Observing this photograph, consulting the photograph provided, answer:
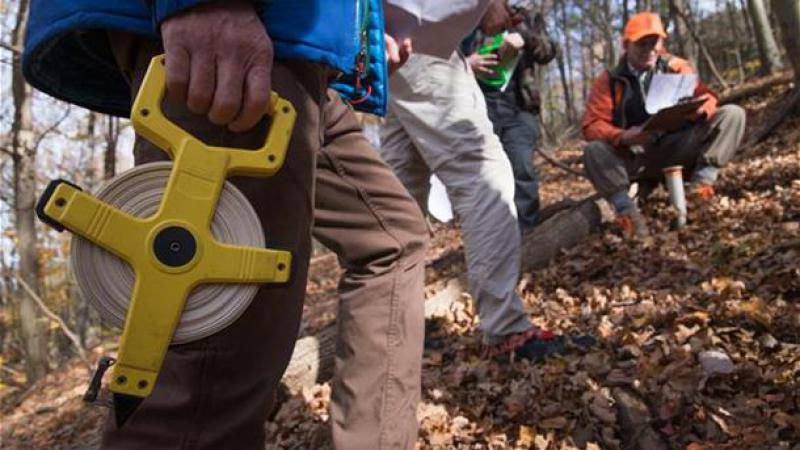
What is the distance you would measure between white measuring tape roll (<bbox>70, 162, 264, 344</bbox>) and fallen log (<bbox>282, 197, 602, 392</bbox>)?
80.3 inches

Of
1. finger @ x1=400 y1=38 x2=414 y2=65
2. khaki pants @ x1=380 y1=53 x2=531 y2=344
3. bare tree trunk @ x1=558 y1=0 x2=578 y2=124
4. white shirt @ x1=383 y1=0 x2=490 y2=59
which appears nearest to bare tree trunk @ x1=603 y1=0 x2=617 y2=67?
bare tree trunk @ x1=558 y1=0 x2=578 y2=124

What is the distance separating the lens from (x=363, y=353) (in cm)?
175

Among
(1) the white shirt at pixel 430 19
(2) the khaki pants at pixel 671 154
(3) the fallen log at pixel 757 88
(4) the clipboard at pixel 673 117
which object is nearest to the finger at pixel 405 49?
(1) the white shirt at pixel 430 19

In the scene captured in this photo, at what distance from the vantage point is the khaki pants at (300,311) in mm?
1046

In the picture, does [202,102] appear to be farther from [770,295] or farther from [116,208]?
[770,295]

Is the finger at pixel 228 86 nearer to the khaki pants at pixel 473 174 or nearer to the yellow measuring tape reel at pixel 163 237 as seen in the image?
the yellow measuring tape reel at pixel 163 237

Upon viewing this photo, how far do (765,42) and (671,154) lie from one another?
7.35m

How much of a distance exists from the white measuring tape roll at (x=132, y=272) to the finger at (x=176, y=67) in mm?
127

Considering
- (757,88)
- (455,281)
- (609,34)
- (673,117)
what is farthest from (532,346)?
(609,34)

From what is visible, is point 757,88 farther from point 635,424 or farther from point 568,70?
point 568,70

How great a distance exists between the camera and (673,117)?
4688mm

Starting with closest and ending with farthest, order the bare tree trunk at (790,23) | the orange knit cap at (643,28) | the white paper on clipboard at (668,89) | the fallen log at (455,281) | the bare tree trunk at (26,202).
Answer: the fallen log at (455,281)
the white paper on clipboard at (668,89)
the orange knit cap at (643,28)
the bare tree trunk at (790,23)
the bare tree trunk at (26,202)

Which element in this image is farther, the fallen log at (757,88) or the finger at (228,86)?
the fallen log at (757,88)

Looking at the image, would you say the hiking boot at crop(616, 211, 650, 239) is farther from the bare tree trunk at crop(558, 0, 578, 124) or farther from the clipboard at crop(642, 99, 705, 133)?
the bare tree trunk at crop(558, 0, 578, 124)
